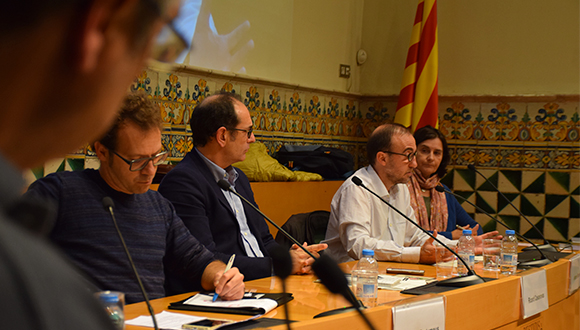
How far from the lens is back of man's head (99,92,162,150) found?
2127mm

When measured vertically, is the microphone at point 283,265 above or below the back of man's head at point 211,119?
below

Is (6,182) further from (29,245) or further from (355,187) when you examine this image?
(355,187)

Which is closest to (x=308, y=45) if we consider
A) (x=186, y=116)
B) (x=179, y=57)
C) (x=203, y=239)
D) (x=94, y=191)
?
(x=186, y=116)

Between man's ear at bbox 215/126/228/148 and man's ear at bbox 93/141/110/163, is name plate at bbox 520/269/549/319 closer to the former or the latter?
man's ear at bbox 215/126/228/148

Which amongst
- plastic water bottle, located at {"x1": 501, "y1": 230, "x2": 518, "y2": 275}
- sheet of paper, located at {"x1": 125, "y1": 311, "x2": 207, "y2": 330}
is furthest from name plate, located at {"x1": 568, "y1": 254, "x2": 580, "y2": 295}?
sheet of paper, located at {"x1": 125, "y1": 311, "x2": 207, "y2": 330}

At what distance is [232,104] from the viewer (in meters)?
2.96

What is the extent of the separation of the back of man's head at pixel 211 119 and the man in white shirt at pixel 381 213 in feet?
2.56

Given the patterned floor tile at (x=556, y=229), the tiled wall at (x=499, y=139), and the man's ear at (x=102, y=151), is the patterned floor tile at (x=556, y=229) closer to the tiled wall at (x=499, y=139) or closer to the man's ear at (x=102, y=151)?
the tiled wall at (x=499, y=139)

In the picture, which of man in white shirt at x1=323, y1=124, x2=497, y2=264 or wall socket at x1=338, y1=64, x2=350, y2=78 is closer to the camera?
man in white shirt at x1=323, y1=124, x2=497, y2=264

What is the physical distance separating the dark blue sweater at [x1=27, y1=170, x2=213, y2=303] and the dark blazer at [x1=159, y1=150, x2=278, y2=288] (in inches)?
6.7

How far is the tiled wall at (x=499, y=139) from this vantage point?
16.7 feet

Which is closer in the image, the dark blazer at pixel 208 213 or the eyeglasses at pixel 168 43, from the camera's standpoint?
the eyeglasses at pixel 168 43

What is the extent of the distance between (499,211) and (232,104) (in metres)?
3.38

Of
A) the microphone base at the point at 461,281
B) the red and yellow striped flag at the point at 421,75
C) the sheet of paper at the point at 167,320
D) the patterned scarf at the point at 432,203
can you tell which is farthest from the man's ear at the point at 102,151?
the red and yellow striped flag at the point at 421,75
